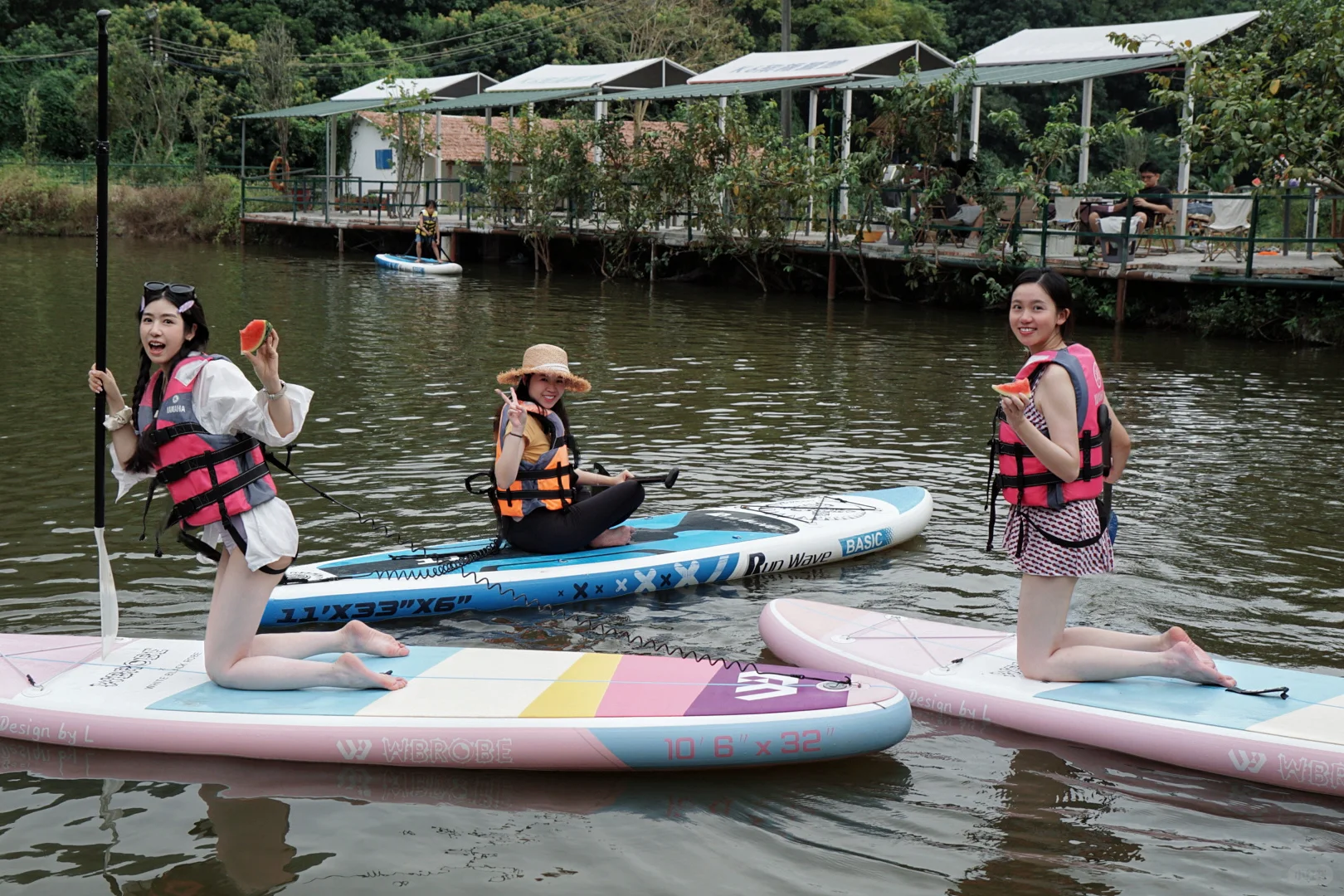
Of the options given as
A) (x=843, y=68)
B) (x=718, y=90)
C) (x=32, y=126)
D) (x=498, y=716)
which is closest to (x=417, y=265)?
(x=718, y=90)

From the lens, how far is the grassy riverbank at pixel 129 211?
116ft

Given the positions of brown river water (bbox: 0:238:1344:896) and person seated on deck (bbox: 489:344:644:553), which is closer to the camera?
brown river water (bbox: 0:238:1344:896)

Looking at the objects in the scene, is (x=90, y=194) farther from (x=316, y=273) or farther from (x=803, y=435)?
(x=803, y=435)

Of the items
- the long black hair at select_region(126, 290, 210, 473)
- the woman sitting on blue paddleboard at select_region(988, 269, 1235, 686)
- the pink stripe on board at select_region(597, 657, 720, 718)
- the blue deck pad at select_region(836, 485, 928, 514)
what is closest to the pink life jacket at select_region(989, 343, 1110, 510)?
the woman sitting on blue paddleboard at select_region(988, 269, 1235, 686)

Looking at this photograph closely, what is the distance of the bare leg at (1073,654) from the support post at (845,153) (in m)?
16.1

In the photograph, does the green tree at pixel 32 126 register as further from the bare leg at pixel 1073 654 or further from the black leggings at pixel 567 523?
the bare leg at pixel 1073 654

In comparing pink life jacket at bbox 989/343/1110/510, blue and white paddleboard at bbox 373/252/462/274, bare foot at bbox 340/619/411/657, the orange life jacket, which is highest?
blue and white paddleboard at bbox 373/252/462/274

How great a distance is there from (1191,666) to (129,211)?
34.9 m

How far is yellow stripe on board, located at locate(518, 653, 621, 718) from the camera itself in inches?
189

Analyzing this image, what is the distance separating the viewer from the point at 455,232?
29.5 meters

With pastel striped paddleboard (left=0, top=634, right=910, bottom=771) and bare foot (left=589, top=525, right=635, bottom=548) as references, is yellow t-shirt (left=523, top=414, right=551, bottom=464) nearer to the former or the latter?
bare foot (left=589, top=525, right=635, bottom=548)

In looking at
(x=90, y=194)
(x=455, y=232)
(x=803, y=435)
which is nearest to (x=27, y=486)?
(x=803, y=435)

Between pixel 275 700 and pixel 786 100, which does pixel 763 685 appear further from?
pixel 786 100

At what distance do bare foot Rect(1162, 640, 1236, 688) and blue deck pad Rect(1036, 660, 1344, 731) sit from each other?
0.14ft
